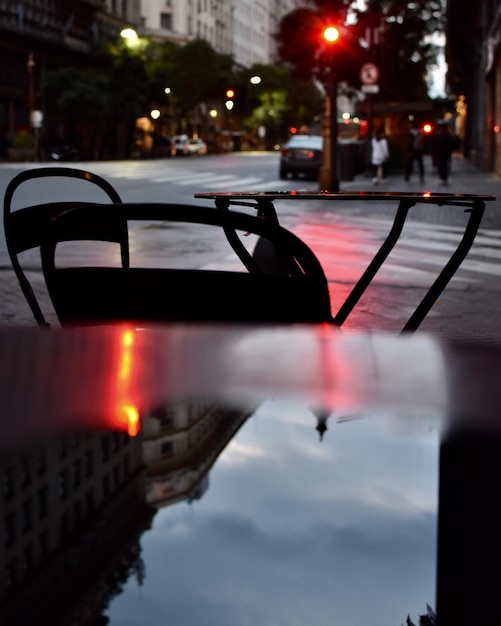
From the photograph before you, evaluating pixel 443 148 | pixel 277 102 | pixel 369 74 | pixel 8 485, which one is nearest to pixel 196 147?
pixel 277 102

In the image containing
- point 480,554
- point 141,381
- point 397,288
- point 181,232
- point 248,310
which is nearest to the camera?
point 480,554

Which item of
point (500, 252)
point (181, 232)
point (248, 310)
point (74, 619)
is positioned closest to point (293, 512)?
point (74, 619)

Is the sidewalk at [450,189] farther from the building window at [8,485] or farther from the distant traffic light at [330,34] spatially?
the building window at [8,485]

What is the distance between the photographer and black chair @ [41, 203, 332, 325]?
204 cm

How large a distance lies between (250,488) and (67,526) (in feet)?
0.50

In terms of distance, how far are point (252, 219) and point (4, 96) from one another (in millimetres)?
56247

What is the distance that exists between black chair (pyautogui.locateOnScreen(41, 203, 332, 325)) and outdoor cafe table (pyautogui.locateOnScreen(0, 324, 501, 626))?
939mm

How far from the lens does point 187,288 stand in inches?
83.5

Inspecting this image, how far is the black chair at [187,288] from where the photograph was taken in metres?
2.04

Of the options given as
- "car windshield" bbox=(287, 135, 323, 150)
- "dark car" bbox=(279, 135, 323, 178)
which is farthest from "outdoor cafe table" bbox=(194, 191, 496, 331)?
"car windshield" bbox=(287, 135, 323, 150)

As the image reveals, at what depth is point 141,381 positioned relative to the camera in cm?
102

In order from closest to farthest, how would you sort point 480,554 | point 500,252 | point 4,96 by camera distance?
point 480,554 → point 500,252 → point 4,96

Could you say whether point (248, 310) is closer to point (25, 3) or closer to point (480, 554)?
point (480, 554)

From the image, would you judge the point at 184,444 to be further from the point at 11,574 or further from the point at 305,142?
the point at 305,142
